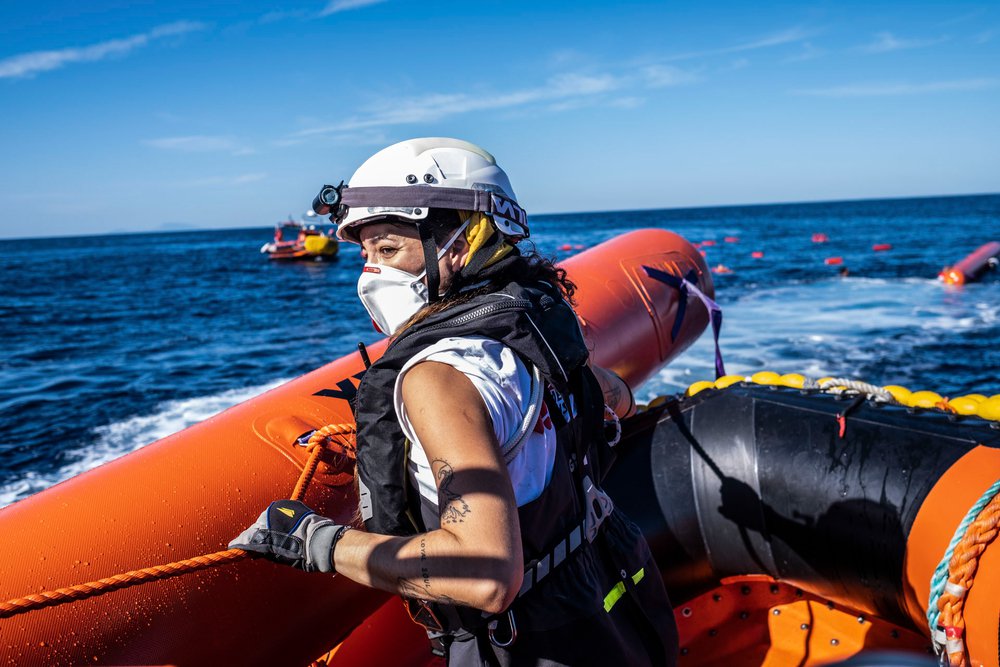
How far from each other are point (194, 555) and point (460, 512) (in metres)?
1.40

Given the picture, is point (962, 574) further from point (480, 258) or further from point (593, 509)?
point (480, 258)

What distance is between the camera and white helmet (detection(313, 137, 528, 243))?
1590mm

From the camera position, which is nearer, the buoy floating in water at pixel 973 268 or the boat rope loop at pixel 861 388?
the boat rope loop at pixel 861 388

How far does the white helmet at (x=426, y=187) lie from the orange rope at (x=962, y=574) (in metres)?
1.76

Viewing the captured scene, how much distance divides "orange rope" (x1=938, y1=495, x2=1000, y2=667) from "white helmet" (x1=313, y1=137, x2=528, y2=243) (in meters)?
1.76

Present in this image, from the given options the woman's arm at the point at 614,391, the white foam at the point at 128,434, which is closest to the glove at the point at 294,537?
the woman's arm at the point at 614,391

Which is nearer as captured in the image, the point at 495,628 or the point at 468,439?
the point at 468,439

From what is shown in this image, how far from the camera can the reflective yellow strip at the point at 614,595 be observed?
1.71m

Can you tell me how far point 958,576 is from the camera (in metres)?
2.27

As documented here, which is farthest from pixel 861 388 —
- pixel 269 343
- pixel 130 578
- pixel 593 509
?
pixel 269 343

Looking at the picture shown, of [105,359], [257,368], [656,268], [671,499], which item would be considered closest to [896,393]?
[671,499]

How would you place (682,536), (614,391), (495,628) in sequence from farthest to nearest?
(682,536) → (614,391) → (495,628)

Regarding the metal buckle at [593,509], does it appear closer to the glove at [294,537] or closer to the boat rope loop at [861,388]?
the glove at [294,537]

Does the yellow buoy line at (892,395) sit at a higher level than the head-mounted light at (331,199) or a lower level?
lower
